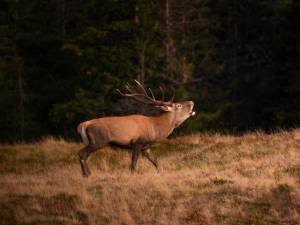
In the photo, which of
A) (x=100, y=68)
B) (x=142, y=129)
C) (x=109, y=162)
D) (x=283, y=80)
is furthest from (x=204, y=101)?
(x=142, y=129)

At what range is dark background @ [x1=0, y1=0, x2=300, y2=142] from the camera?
34531 millimetres

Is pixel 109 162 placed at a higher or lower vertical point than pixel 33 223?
lower

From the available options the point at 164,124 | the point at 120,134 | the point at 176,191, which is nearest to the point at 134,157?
the point at 120,134

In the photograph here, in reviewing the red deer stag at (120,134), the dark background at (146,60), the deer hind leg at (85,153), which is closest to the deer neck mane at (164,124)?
the red deer stag at (120,134)

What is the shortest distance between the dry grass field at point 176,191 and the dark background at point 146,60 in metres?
15.2

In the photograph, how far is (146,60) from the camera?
34.5 metres

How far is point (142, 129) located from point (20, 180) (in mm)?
2869

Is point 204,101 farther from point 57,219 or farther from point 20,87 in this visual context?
point 57,219

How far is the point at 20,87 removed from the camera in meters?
40.7

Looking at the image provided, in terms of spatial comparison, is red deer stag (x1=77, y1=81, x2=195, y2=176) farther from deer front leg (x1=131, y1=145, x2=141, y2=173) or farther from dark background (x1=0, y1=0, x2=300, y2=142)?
dark background (x1=0, y1=0, x2=300, y2=142)

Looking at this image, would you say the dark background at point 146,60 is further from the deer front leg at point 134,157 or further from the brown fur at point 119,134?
the deer front leg at point 134,157

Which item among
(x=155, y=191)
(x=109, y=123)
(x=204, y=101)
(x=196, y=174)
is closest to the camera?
(x=155, y=191)

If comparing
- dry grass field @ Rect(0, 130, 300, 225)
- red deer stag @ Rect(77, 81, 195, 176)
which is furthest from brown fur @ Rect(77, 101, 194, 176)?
dry grass field @ Rect(0, 130, 300, 225)

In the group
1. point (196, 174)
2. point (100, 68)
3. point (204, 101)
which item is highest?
point (196, 174)
